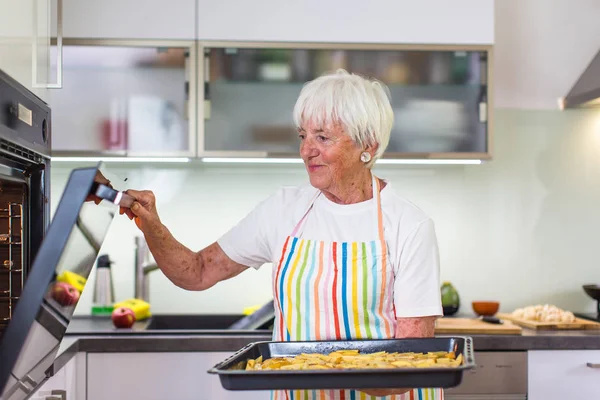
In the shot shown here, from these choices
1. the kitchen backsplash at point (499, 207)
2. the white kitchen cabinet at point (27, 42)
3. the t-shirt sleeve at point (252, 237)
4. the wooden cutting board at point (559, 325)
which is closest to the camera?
the white kitchen cabinet at point (27, 42)

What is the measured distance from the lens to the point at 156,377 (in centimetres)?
273

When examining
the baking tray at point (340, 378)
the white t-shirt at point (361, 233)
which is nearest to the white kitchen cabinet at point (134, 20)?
the white t-shirt at point (361, 233)

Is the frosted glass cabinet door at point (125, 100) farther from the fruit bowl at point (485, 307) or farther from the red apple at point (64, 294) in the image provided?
the red apple at point (64, 294)

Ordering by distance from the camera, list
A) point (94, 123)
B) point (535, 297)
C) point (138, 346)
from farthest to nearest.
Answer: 1. point (535, 297)
2. point (94, 123)
3. point (138, 346)

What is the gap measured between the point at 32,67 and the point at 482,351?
5.82ft

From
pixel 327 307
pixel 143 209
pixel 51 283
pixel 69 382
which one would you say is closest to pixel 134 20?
pixel 69 382

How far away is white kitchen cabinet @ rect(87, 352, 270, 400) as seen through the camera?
2.72 m

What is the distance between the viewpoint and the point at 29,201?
180cm

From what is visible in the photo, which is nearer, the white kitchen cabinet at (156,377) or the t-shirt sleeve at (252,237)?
the t-shirt sleeve at (252,237)

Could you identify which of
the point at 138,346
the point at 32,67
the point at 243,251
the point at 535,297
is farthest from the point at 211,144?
the point at 535,297

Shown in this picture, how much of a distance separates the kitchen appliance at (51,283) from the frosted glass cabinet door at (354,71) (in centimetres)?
164

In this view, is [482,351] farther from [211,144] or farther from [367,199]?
[211,144]

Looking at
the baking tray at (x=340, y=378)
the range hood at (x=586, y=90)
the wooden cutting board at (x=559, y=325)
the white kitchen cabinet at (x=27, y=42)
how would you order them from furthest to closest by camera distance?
the range hood at (x=586, y=90) → the wooden cutting board at (x=559, y=325) → the white kitchen cabinet at (x=27, y=42) → the baking tray at (x=340, y=378)

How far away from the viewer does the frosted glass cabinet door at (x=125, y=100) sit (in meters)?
3.00
